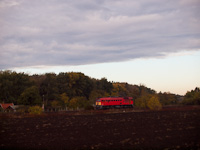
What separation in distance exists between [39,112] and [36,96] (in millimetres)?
8405

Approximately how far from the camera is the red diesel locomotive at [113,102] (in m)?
68.2

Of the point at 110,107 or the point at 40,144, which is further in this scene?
the point at 110,107

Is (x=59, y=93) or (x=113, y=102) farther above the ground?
(x=59, y=93)

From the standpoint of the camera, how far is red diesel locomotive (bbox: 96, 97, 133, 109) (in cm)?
6824

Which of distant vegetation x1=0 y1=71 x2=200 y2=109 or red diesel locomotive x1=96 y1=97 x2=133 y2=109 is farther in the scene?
distant vegetation x1=0 y1=71 x2=200 y2=109

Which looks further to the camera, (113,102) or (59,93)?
(59,93)

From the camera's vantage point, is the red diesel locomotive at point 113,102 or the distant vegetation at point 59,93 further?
the distant vegetation at point 59,93

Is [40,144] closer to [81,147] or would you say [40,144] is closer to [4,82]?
[81,147]

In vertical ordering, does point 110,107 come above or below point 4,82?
below

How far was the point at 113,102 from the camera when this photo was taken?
228 feet

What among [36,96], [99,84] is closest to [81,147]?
[36,96]

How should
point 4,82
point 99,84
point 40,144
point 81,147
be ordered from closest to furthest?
1. point 81,147
2. point 40,144
3. point 4,82
4. point 99,84

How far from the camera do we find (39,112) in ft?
181

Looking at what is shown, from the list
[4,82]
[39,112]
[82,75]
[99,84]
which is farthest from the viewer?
[99,84]
